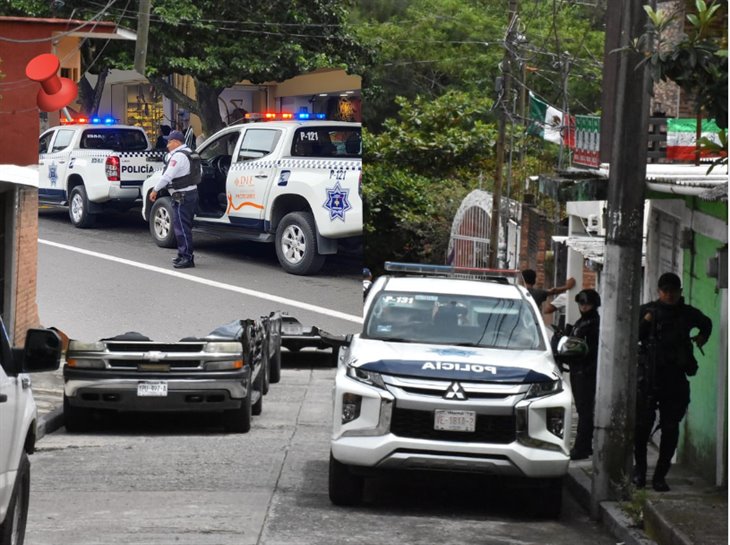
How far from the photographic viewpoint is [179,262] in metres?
13.5

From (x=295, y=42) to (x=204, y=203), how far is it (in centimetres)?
200

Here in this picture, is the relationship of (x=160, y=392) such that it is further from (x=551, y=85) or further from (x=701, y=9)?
(x=551, y=85)

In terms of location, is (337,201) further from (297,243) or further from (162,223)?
(162,223)

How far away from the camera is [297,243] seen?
45.2ft

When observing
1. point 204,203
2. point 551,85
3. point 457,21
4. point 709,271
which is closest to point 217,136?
point 204,203

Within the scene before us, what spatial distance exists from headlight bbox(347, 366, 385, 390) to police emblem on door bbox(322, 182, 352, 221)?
10.8ft

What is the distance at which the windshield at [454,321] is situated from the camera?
38.0 feet

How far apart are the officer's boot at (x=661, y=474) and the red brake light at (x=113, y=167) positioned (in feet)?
19.8

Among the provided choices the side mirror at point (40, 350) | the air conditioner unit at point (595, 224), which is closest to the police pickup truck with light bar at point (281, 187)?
the side mirror at point (40, 350)

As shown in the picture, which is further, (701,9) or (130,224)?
(130,224)

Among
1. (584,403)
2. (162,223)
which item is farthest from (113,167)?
(584,403)

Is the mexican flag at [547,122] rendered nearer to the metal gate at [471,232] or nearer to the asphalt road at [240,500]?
the metal gate at [471,232]

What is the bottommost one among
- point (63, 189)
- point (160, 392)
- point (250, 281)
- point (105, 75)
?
point (160, 392)

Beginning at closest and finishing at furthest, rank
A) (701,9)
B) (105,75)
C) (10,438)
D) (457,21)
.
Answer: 1. (701,9)
2. (10,438)
3. (105,75)
4. (457,21)
